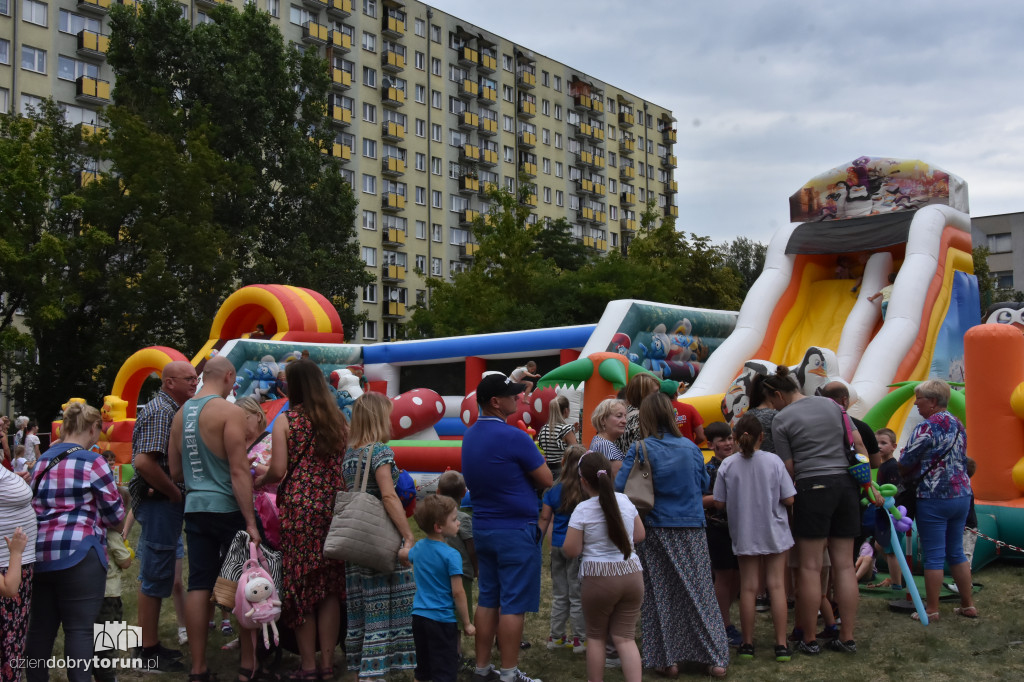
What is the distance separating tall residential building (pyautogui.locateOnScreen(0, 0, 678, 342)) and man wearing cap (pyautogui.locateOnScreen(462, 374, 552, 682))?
2821 cm

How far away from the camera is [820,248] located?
1270 centimetres

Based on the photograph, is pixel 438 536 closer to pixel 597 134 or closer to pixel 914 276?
pixel 914 276

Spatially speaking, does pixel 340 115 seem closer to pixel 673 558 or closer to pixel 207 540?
pixel 207 540

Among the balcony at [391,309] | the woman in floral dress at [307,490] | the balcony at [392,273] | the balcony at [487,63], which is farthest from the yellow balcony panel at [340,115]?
the woman in floral dress at [307,490]

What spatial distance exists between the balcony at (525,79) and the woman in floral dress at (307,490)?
46090 millimetres

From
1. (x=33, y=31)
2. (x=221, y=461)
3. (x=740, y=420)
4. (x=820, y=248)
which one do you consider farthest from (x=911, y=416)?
(x=33, y=31)

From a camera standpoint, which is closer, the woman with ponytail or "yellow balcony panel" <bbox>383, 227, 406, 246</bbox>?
the woman with ponytail

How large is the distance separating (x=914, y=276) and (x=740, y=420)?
24.3 feet

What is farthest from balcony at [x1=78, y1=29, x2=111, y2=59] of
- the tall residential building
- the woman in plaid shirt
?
the woman in plaid shirt

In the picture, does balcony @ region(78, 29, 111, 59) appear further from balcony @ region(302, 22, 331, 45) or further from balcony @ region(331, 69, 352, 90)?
balcony @ region(331, 69, 352, 90)

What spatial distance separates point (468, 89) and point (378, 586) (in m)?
43.1

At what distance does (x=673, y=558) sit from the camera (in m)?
4.76

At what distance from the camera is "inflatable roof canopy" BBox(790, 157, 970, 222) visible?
40.7 ft

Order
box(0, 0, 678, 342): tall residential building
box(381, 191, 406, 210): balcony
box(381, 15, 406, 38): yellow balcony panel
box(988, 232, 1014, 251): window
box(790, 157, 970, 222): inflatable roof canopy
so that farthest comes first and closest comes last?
box(988, 232, 1014, 251): window
box(381, 15, 406, 38): yellow balcony panel
box(381, 191, 406, 210): balcony
box(0, 0, 678, 342): tall residential building
box(790, 157, 970, 222): inflatable roof canopy
